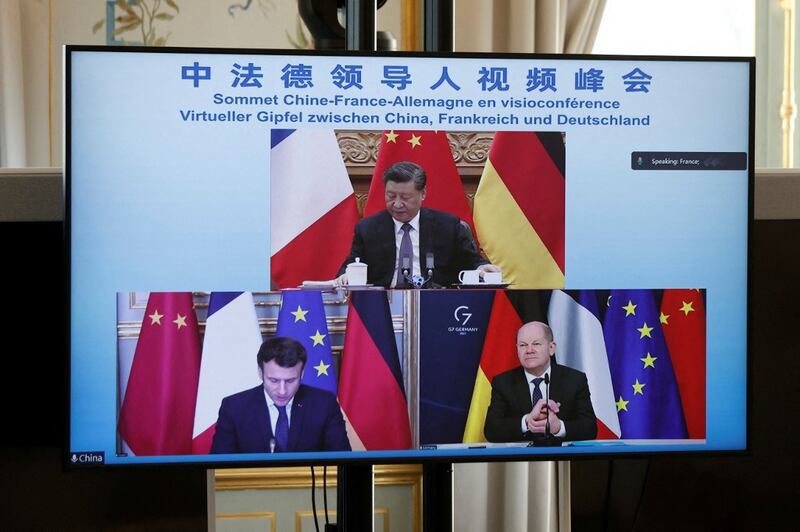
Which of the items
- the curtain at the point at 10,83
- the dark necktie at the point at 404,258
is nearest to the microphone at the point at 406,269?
the dark necktie at the point at 404,258

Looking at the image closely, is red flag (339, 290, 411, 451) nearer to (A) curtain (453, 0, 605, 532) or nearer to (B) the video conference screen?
(B) the video conference screen

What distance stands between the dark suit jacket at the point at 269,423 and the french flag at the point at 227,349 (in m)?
0.01

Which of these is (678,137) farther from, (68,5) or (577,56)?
(68,5)

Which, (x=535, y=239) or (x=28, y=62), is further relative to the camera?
(x=28, y=62)

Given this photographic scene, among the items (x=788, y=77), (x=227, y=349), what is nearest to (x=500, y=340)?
(x=227, y=349)

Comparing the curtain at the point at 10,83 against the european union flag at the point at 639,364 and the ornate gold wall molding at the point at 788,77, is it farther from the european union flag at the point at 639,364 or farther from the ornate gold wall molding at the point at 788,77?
the ornate gold wall molding at the point at 788,77

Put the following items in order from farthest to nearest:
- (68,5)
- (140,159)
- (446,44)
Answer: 1. (68,5)
2. (446,44)
3. (140,159)

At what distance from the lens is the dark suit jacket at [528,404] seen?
89 cm

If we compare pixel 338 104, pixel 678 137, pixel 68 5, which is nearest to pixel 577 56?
pixel 678 137

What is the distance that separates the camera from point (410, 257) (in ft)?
2.90

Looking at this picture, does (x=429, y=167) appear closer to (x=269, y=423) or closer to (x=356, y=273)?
(x=356, y=273)

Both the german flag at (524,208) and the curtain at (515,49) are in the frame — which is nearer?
the german flag at (524,208)

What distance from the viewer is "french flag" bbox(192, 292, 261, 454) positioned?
0.86 m

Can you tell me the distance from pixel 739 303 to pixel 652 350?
0.11m
